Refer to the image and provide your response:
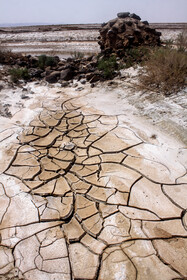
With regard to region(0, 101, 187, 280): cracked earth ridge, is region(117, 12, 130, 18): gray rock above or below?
above

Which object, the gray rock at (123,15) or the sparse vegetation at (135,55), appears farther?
Answer: the gray rock at (123,15)

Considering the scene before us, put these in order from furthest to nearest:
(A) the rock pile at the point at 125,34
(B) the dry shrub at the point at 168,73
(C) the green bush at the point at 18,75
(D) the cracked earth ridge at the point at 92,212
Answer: (A) the rock pile at the point at 125,34
(C) the green bush at the point at 18,75
(B) the dry shrub at the point at 168,73
(D) the cracked earth ridge at the point at 92,212

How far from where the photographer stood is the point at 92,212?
8.21ft

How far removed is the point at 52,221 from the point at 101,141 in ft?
5.48

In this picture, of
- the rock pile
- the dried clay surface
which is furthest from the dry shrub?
the rock pile

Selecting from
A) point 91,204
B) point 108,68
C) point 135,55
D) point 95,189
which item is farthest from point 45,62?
point 91,204

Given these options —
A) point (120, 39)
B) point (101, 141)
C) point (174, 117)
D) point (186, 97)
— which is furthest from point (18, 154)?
point (120, 39)

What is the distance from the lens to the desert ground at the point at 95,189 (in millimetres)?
2055

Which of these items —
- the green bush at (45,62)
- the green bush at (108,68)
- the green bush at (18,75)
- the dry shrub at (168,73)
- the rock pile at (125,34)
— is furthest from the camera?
the rock pile at (125,34)

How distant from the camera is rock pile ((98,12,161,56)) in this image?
7.77 metres

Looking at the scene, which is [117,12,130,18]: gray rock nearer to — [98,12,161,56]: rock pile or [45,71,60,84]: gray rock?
[98,12,161,56]: rock pile

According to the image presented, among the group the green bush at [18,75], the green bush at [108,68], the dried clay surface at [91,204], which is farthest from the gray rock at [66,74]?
the dried clay surface at [91,204]

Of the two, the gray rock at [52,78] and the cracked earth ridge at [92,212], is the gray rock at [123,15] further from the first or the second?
the cracked earth ridge at [92,212]

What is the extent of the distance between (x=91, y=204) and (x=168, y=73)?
3.77m
